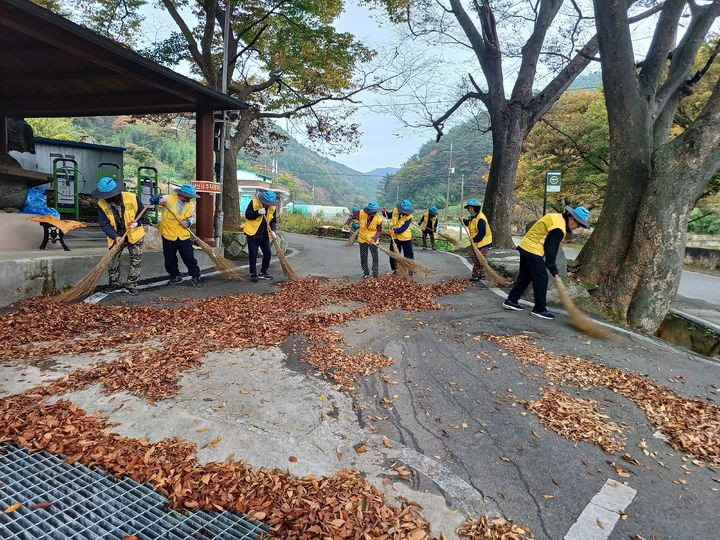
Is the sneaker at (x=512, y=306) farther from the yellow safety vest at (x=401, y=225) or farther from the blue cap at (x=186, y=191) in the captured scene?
the blue cap at (x=186, y=191)

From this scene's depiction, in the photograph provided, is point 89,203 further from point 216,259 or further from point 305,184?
point 305,184

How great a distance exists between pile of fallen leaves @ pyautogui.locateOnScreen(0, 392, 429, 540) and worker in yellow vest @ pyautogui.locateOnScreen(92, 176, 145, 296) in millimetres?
4251

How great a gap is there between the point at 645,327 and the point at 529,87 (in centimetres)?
865

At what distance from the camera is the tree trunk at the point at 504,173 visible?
13.2m

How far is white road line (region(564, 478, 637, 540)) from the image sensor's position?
2268mm

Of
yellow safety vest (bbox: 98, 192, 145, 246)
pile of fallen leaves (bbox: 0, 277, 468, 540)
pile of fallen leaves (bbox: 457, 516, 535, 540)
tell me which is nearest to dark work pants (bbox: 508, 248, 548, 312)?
pile of fallen leaves (bbox: 0, 277, 468, 540)

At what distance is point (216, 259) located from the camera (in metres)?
7.79

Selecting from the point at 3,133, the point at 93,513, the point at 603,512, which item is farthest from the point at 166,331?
the point at 3,133

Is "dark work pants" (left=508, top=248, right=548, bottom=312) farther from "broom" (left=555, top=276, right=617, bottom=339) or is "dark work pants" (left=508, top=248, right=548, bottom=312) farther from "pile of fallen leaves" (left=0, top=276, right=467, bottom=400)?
"pile of fallen leaves" (left=0, top=276, right=467, bottom=400)

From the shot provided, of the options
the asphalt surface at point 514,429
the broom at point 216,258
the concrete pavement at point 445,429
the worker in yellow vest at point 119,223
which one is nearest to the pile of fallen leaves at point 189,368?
the concrete pavement at point 445,429

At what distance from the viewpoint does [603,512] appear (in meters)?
2.44

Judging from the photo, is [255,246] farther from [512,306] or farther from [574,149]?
[574,149]

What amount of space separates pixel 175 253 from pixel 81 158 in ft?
29.7

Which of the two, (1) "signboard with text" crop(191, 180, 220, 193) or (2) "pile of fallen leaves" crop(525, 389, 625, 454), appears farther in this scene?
(1) "signboard with text" crop(191, 180, 220, 193)
